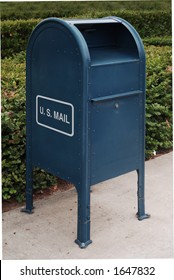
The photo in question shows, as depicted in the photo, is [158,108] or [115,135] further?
[158,108]

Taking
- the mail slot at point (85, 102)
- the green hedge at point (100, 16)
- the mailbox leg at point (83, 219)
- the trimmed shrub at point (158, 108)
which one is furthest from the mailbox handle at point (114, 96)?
the green hedge at point (100, 16)

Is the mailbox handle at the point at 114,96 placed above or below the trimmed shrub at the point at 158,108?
above

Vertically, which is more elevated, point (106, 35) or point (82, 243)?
point (106, 35)

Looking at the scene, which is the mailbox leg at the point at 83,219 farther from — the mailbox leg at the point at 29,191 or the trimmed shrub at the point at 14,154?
the trimmed shrub at the point at 14,154

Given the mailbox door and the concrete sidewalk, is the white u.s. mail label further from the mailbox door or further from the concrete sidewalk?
the concrete sidewalk

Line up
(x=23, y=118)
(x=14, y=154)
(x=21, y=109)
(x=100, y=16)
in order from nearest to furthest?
(x=14, y=154) → (x=23, y=118) → (x=21, y=109) → (x=100, y=16)

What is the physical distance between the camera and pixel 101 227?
4102 mm

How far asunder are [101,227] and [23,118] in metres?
1.21

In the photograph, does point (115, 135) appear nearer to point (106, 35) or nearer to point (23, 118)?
point (106, 35)

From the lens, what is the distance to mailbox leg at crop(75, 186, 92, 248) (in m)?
3.68

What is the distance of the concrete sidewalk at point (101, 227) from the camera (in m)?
3.73

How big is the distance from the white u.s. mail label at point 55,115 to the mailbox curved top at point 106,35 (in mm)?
388

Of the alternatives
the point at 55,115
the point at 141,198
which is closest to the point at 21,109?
the point at 55,115

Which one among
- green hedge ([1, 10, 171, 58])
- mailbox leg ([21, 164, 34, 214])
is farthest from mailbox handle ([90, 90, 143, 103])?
green hedge ([1, 10, 171, 58])
